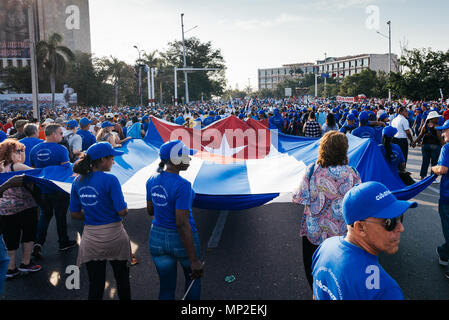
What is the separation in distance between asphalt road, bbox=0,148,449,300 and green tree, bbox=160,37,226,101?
72.9 meters

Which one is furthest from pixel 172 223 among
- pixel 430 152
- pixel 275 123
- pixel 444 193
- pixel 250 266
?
pixel 275 123

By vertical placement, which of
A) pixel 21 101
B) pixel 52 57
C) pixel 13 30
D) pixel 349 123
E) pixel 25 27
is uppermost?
pixel 25 27

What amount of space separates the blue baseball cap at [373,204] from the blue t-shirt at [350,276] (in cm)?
16

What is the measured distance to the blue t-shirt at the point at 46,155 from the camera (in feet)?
15.6

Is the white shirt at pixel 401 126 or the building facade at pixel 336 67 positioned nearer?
the white shirt at pixel 401 126

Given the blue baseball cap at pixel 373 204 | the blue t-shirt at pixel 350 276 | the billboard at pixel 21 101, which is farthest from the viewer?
the billboard at pixel 21 101

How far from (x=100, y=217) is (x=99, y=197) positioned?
194mm

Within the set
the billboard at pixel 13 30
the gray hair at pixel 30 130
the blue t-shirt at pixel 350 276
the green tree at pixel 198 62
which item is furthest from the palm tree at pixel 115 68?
the blue t-shirt at pixel 350 276

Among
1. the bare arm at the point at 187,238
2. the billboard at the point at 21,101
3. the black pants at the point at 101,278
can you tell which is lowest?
the black pants at the point at 101,278

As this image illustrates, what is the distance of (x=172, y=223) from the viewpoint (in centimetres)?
298

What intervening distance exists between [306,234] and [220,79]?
83.7 meters

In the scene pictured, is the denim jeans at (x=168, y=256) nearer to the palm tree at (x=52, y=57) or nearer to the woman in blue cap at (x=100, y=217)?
the woman in blue cap at (x=100, y=217)

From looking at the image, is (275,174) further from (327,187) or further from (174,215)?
(174,215)

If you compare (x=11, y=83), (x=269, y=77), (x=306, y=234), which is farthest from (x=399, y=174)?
(x=269, y=77)
